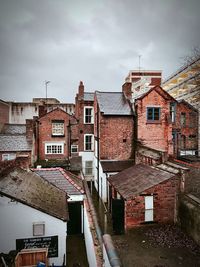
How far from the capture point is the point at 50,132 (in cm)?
2398

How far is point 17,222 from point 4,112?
2856 centimetres

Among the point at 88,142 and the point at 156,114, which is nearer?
the point at 156,114

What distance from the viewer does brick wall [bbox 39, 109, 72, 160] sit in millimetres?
23641

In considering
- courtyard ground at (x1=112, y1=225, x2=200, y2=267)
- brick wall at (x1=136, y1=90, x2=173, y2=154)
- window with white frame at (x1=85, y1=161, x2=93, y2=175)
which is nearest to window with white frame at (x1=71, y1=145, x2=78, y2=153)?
window with white frame at (x1=85, y1=161, x2=93, y2=175)

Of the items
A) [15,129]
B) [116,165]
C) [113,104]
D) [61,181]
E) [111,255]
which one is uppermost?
[113,104]

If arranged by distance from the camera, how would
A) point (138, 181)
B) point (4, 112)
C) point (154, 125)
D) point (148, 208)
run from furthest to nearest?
point (4, 112), point (154, 125), point (138, 181), point (148, 208)

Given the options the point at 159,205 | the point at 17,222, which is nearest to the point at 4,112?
the point at 17,222

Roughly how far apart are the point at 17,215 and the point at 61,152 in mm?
15590

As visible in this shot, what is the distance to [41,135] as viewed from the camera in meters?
23.7

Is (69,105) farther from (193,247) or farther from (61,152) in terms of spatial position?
(193,247)

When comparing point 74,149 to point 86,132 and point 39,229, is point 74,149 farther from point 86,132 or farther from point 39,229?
point 39,229

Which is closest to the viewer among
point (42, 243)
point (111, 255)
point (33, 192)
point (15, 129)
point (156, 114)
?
point (111, 255)

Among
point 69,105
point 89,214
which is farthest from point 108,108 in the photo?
point 69,105

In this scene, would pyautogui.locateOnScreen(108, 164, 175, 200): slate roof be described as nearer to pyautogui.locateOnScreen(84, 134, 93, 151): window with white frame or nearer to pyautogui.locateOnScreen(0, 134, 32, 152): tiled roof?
pyautogui.locateOnScreen(84, 134, 93, 151): window with white frame
